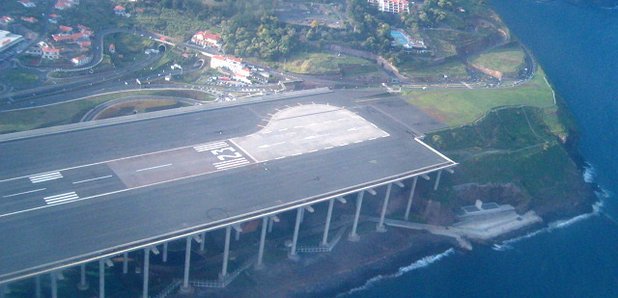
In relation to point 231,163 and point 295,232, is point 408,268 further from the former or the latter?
point 231,163

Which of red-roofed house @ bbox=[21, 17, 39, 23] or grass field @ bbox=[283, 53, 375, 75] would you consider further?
grass field @ bbox=[283, 53, 375, 75]

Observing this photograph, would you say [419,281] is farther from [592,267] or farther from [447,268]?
[592,267]

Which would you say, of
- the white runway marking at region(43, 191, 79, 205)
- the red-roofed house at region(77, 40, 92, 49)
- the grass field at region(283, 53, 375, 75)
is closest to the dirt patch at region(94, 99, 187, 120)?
the red-roofed house at region(77, 40, 92, 49)

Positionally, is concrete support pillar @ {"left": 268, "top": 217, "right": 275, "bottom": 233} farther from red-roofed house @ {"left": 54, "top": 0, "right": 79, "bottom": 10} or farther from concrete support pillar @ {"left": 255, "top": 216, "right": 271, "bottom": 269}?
red-roofed house @ {"left": 54, "top": 0, "right": 79, "bottom": 10}

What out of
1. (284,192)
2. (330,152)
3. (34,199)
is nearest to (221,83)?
(330,152)

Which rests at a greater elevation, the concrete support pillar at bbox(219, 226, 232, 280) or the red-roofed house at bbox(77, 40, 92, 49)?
the red-roofed house at bbox(77, 40, 92, 49)

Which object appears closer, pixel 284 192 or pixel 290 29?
pixel 284 192

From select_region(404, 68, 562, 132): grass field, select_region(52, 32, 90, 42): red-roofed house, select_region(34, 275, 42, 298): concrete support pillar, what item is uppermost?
select_region(52, 32, 90, 42): red-roofed house

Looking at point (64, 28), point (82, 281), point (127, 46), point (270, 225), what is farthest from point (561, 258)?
point (64, 28)
